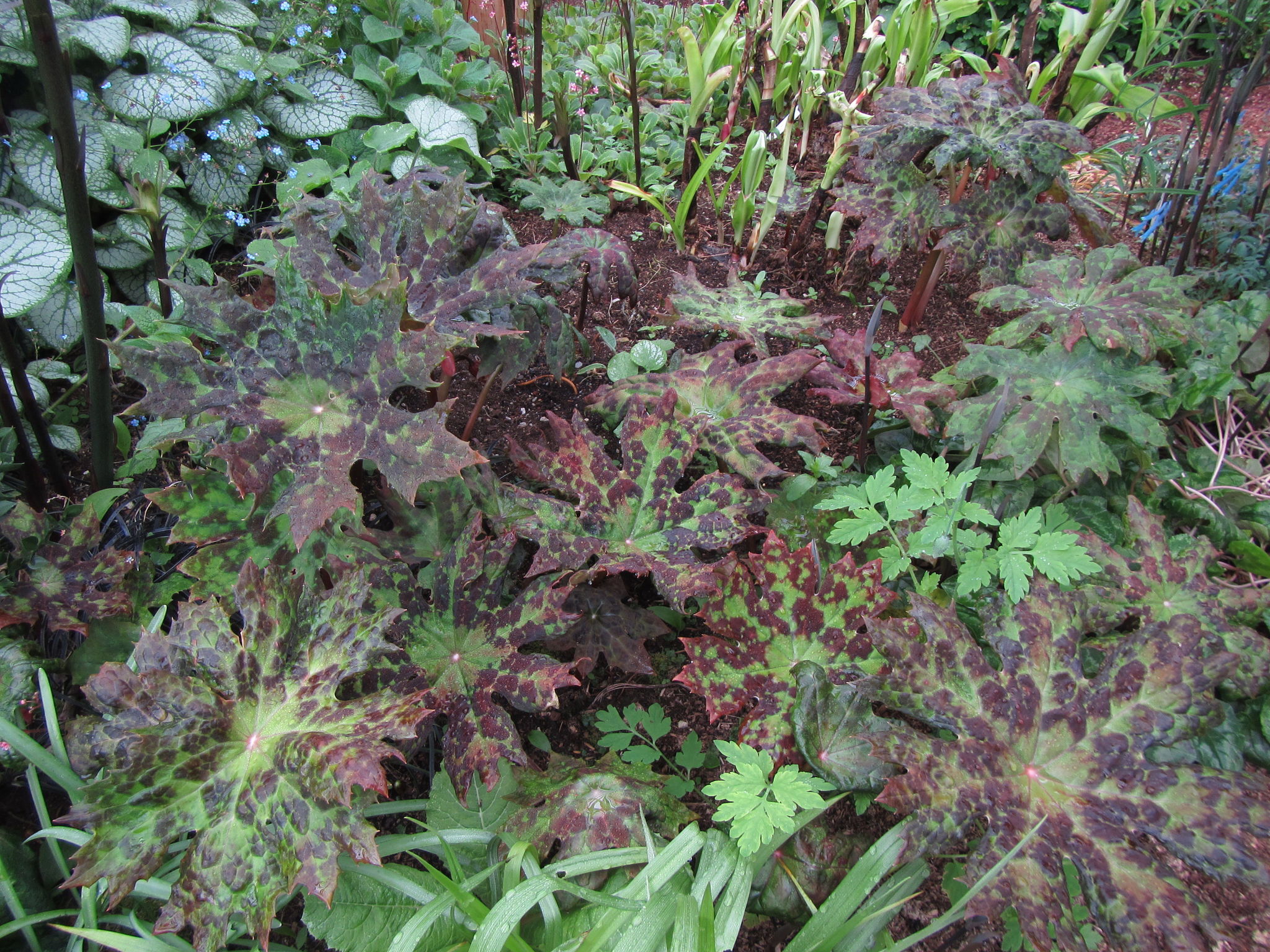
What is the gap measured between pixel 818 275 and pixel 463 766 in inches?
75.9

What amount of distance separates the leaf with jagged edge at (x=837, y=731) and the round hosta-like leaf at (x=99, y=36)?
237 centimetres

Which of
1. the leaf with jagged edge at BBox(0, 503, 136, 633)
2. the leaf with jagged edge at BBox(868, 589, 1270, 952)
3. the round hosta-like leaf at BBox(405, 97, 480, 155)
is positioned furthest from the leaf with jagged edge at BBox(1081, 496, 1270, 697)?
the round hosta-like leaf at BBox(405, 97, 480, 155)

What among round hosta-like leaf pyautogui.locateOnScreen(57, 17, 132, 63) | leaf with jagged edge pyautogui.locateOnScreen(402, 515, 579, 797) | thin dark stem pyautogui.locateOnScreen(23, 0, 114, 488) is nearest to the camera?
thin dark stem pyautogui.locateOnScreen(23, 0, 114, 488)

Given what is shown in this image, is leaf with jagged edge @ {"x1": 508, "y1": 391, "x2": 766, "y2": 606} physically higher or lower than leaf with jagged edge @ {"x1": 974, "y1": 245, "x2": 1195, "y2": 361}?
lower

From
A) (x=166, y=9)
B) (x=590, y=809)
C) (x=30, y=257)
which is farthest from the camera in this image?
(x=166, y=9)

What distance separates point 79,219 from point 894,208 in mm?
1723

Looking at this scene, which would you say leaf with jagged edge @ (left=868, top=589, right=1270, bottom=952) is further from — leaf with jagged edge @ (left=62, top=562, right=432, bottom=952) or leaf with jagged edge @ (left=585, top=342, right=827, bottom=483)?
leaf with jagged edge @ (left=62, top=562, right=432, bottom=952)

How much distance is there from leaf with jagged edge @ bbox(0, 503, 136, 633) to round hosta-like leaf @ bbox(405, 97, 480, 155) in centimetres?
164

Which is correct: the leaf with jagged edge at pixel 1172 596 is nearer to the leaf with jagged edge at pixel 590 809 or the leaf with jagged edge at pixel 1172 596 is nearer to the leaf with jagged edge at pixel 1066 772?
the leaf with jagged edge at pixel 1066 772

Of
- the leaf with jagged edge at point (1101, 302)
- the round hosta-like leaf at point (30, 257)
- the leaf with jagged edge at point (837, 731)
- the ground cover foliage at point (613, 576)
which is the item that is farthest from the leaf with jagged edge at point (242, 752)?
the leaf with jagged edge at point (1101, 302)

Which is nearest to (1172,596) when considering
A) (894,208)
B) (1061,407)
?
(1061,407)

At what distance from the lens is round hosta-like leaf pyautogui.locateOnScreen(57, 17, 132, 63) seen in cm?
201

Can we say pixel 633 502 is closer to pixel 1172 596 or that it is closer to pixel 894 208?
pixel 1172 596

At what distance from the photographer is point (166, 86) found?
6.89 feet
